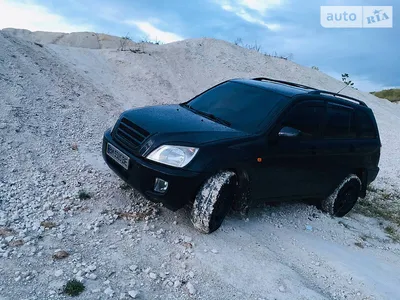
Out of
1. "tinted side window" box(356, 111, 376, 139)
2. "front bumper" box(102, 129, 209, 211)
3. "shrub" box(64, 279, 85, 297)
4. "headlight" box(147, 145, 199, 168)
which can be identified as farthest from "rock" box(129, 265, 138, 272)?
"tinted side window" box(356, 111, 376, 139)

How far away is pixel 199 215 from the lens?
434 cm

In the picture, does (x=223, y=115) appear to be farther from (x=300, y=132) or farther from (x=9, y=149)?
(x=9, y=149)

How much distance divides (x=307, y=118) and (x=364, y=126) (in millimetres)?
1597

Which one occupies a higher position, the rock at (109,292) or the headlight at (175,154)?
the headlight at (175,154)

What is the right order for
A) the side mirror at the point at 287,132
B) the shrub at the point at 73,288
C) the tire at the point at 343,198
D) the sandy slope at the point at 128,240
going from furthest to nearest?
the tire at the point at 343,198, the side mirror at the point at 287,132, the sandy slope at the point at 128,240, the shrub at the point at 73,288

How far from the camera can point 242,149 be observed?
452 centimetres

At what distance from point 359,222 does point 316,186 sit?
1393 millimetres

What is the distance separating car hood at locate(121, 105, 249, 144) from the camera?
4.29 m

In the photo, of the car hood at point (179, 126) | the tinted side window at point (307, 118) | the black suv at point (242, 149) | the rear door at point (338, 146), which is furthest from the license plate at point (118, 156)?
the rear door at point (338, 146)

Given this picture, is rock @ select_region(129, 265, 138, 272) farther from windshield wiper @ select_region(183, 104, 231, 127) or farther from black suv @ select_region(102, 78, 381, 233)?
windshield wiper @ select_region(183, 104, 231, 127)

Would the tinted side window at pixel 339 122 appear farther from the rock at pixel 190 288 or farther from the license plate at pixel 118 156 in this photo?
the rock at pixel 190 288

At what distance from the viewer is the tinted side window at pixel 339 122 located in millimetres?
5691

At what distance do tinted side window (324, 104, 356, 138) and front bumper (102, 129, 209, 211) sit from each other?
2362 millimetres

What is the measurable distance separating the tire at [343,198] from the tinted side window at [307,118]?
128 centimetres
